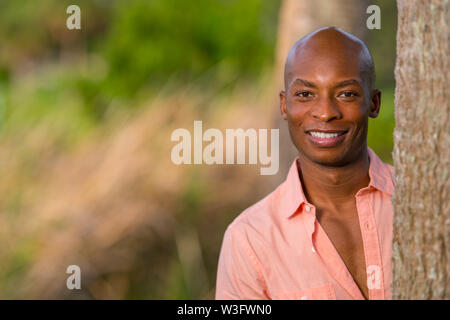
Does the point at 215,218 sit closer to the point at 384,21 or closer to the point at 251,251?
the point at 251,251

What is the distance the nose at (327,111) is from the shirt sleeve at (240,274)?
0.52 m

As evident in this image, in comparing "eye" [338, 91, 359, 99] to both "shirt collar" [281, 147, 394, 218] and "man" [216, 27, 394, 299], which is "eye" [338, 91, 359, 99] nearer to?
"man" [216, 27, 394, 299]

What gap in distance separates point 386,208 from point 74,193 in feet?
11.2

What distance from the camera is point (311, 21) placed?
3852 millimetres

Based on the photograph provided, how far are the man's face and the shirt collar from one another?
131 millimetres

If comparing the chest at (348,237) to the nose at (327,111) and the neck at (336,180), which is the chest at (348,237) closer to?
the neck at (336,180)

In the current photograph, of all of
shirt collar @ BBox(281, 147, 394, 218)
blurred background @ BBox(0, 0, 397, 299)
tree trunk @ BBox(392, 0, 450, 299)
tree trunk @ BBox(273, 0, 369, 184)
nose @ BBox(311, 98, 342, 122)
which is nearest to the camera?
tree trunk @ BBox(392, 0, 450, 299)

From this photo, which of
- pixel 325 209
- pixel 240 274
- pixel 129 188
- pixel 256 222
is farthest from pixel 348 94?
pixel 129 188

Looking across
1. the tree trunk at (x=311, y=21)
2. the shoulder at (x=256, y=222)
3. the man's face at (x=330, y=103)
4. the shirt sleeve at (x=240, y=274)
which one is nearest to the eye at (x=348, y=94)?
the man's face at (x=330, y=103)

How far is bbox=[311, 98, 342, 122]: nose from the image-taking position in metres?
2.07

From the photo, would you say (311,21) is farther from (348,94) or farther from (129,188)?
(129,188)

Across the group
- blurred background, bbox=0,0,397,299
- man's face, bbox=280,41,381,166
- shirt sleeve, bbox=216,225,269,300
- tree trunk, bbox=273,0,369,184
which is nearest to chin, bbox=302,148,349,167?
man's face, bbox=280,41,381,166
